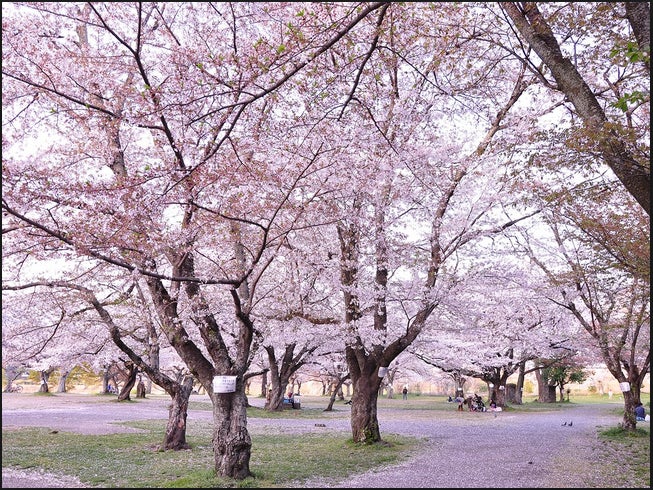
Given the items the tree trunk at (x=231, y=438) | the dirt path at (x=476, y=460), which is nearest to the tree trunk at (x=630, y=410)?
the dirt path at (x=476, y=460)

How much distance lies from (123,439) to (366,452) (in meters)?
5.49

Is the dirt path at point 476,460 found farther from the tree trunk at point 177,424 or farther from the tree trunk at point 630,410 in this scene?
the tree trunk at point 177,424

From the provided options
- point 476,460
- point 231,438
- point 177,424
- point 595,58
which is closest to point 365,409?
point 476,460

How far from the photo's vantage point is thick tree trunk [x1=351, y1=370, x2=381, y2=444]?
10570 millimetres

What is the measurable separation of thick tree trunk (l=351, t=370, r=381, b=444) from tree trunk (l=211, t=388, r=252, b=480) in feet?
13.2

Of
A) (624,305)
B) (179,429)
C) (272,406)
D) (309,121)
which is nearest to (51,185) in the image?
(309,121)

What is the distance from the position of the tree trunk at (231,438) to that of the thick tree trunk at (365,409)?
13.2ft

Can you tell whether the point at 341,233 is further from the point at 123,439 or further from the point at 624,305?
the point at 624,305

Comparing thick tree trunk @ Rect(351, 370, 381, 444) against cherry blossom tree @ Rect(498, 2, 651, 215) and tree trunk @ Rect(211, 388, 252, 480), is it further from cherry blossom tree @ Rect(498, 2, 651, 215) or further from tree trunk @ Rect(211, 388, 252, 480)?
cherry blossom tree @ Rect(498, 2, 651, 215)

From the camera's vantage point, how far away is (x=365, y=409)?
34.8ft

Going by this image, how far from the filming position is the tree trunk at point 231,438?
6855 mm

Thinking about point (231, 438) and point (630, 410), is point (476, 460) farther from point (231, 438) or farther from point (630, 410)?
point (630, 410)

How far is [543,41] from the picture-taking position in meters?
5.29

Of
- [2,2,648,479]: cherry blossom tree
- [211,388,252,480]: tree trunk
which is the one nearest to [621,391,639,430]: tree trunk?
[2,2,648,479]: cherry blossom tree
